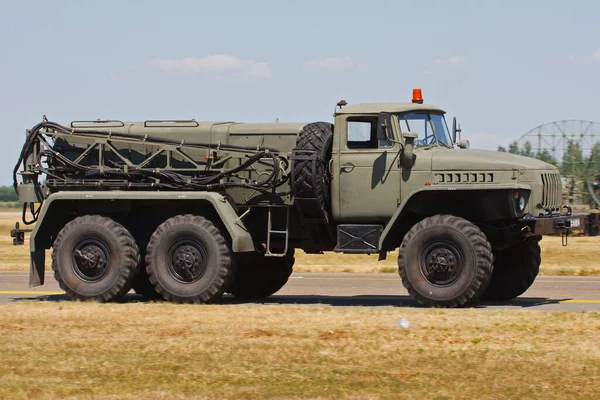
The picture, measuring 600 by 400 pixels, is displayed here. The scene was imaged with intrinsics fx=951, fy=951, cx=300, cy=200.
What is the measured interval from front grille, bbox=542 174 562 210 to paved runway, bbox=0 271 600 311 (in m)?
1.56

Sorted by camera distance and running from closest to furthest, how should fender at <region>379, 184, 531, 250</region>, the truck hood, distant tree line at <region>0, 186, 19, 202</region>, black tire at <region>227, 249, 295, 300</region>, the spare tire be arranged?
fender at <region>379, 184, 531, 250</region>, the truck hood, the spare tire, black tire at <region>227, 249, 295, 300</region>, distant tree line at <region>0, 186, 19, 202</region>

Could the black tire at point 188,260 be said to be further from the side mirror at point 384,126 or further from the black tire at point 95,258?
the side mirror at point 384,126

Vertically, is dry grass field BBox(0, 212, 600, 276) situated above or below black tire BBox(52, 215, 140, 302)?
below

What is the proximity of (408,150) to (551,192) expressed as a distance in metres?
2.30

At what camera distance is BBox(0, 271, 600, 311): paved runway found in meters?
15.3

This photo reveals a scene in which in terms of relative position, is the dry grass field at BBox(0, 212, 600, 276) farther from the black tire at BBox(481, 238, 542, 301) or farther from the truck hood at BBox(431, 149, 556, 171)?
the truck hood at BBox(431, 149, 556, 171)

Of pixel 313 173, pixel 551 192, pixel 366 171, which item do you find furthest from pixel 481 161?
pixel 313 173

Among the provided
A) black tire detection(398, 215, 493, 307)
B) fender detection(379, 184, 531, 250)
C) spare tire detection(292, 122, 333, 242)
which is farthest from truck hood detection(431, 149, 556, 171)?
spare tire detection(292, 122, 333, 242)

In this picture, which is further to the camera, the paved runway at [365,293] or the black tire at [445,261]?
the paved runway at [365,293]

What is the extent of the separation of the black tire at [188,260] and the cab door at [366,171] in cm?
204

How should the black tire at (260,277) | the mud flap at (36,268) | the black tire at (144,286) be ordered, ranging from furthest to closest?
1. the black tire at (260,277)
2. the black tire at (144,286)
3. the mud flap at (36,268)

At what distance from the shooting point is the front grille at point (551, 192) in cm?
1427

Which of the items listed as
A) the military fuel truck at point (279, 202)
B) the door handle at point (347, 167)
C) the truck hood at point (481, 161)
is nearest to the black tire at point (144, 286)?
the military fuel truck at point (279, 202)

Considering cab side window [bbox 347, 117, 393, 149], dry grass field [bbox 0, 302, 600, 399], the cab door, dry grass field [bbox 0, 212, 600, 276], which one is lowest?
dry grass field [bbox 0, 212, 600, 276]
